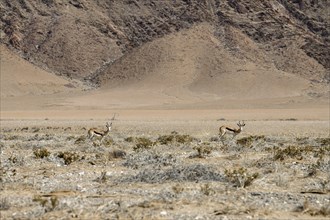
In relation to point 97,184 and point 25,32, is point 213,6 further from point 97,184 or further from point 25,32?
point 97,184

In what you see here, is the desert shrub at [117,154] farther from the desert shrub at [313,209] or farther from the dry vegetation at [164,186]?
the desert shrub at [313,209]

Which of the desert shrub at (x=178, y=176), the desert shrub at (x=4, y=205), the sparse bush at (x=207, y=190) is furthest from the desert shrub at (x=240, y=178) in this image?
the desert shrub at (x=4, y=205)

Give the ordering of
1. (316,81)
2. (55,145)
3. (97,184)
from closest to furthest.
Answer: (97,184), (55,145), (316,81)

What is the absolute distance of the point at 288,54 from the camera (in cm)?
10756

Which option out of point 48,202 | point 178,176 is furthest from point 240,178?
point 48,202

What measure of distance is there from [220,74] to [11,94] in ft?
109

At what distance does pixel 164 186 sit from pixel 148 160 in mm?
4735

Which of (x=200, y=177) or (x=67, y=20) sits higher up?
(x=67, y=20)

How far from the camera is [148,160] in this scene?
17.4 m

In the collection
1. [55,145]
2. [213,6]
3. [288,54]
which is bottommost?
[55,145]

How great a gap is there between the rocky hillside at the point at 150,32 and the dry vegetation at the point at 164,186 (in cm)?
8604

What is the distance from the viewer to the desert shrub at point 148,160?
1645 cm

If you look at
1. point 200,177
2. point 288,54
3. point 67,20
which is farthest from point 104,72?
point 200,177

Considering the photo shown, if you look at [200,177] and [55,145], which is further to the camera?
[55,145]
